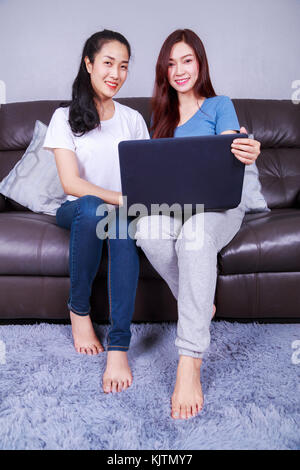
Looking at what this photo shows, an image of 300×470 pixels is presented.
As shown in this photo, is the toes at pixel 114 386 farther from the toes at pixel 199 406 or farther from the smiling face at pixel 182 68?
the smiling face at pixel 182 68

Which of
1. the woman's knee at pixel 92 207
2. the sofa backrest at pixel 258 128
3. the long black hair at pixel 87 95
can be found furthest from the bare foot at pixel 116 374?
the sofa backrest at pixel 258 128

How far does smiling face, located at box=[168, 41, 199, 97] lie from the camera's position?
1213mm

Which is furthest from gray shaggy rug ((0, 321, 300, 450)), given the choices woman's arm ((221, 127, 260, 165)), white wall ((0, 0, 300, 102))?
white wall ((0, 0, 300, 102))

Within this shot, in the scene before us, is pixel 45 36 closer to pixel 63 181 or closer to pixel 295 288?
pixel 63 181

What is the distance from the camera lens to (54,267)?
46.4 inches

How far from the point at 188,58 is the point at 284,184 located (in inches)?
31.2

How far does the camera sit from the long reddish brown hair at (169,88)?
121 centimetres

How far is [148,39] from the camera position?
2.03 m

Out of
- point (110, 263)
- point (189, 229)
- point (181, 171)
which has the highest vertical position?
point (181, 171)

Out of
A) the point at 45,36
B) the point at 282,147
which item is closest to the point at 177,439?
the point at 282,147

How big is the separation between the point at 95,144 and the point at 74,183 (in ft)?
0.67

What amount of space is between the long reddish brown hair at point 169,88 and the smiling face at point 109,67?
138mm

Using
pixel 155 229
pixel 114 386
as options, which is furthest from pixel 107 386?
pixel 155 229

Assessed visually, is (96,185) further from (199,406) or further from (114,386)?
(199,406)
